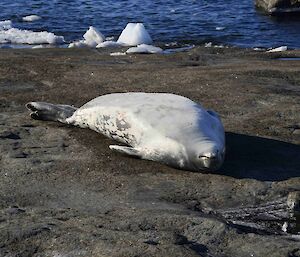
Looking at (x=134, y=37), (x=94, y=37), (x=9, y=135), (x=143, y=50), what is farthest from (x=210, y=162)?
(x=94, y=37)

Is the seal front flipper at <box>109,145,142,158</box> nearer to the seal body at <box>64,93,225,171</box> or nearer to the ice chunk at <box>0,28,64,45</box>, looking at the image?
the seal body at <box>64,93,225,171</box>

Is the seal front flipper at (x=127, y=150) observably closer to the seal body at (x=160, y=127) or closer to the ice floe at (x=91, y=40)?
the seal body at (x=160, y=127)

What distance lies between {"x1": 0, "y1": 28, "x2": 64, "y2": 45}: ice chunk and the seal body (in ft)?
25.5

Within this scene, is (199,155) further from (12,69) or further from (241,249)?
(12,69)

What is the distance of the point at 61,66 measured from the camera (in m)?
8.84

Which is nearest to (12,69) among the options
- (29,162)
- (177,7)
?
(29,162)

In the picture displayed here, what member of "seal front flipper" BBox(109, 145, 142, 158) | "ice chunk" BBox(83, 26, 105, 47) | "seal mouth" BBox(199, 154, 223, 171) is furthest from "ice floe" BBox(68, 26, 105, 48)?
"seal mouth" BBox(199, 154, 223, 171)

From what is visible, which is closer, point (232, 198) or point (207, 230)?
point (207, 230)

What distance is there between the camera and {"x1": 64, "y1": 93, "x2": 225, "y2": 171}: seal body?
506 centimetres

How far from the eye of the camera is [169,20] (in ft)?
53.7

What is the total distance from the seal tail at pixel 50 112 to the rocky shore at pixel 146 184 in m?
0.09

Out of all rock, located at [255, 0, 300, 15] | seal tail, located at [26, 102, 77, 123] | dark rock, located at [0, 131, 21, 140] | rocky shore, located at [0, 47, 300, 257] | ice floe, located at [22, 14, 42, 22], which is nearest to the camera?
rocky shore, located at [0, 47, 300, 257]

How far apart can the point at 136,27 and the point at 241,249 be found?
9716 millimetres

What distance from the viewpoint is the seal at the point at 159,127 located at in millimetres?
5066
